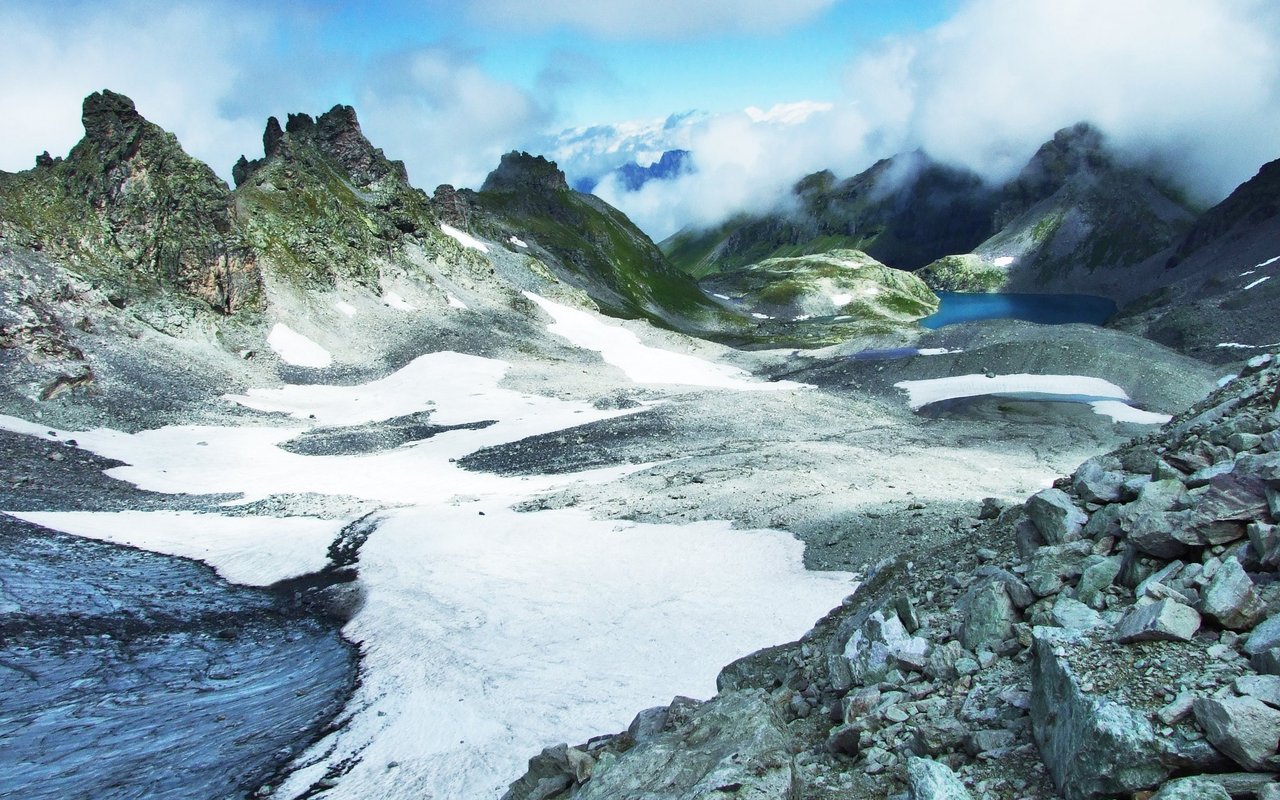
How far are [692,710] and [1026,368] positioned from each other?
73.6 metres

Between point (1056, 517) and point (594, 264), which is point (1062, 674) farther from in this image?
point (594, 264)

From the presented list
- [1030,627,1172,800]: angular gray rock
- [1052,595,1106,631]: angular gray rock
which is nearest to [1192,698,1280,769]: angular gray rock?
[1030,627,1172,800]: angular gray rock

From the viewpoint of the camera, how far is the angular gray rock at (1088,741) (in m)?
6.64

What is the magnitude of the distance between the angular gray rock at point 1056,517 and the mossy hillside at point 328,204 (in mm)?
91862

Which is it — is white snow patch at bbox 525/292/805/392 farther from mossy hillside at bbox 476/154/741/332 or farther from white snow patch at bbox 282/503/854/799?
mossy hillside at bbox 476/154/741/332

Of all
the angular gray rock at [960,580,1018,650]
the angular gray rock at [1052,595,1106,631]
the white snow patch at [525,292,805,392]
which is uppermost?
the white snow patch at [525,292,805,392]

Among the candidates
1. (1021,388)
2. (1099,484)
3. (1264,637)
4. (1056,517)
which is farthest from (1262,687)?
(1021,388)

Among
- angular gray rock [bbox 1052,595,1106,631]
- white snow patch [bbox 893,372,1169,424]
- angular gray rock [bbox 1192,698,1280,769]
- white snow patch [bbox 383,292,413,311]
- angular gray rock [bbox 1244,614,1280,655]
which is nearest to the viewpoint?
angular gray rock [bbox 1192,698,1280,769]

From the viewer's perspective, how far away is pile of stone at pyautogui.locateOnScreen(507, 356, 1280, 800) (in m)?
6.76

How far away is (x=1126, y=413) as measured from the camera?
61.3m

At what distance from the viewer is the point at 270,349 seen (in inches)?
3108

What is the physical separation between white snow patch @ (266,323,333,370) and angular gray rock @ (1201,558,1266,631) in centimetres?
8091

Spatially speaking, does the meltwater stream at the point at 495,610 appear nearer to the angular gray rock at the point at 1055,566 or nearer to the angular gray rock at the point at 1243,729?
the angular gray rock at the point at 1055,566

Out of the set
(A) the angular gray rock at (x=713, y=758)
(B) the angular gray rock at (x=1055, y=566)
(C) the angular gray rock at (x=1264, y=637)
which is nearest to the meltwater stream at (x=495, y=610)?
(A) the angular gray rock at (x=713, y=758)
